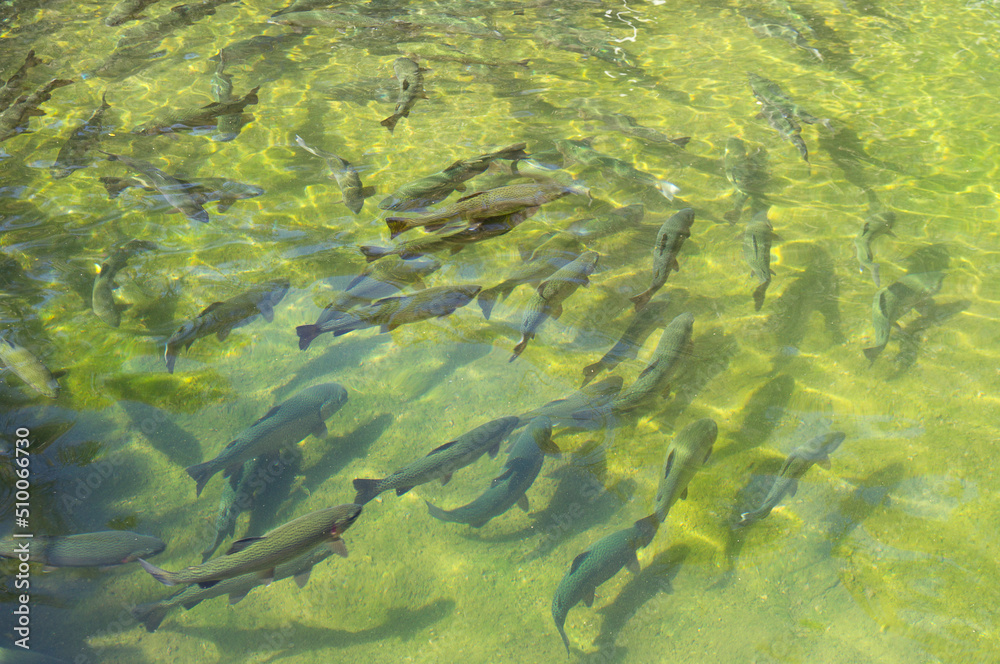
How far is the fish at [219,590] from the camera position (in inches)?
119

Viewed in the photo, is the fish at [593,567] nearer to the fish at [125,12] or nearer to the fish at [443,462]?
the fish at [443,462]

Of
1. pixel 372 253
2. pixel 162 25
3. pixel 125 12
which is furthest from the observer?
pixel 125 12

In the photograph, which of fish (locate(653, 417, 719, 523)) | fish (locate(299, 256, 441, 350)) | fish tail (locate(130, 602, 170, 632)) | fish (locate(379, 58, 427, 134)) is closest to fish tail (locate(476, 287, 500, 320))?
fish (locate(299, 256, 441, 350))

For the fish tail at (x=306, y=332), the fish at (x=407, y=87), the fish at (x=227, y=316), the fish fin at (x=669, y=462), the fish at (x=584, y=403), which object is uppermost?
the fish at (x=407, y=87)

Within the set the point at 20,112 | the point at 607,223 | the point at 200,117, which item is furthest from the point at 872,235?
the point at 20,112

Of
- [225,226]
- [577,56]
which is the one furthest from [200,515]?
[577,56]

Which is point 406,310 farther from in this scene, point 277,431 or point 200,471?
point 200,471

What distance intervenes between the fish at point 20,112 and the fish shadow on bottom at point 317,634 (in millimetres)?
5916

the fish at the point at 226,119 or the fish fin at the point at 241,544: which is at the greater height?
the fish at the point at 226,119

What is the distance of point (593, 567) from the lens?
10.1ft

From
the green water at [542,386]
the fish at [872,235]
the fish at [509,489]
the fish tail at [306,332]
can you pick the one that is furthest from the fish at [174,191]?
the fish at [872,235]

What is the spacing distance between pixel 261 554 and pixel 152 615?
740 mm

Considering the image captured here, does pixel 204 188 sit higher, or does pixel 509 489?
pixel 204 188

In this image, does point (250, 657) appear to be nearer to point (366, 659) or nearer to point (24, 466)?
point (366, 659)
